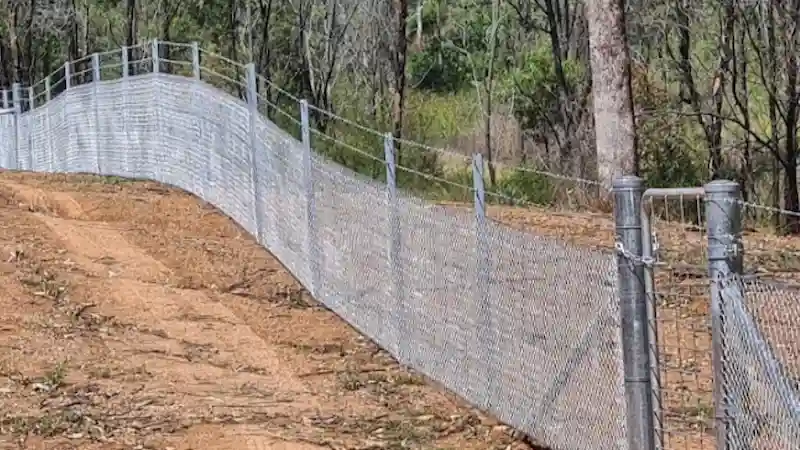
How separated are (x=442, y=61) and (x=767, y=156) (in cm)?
2229

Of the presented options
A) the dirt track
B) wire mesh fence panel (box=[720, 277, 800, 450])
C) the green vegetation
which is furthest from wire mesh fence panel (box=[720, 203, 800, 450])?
the green vegetation

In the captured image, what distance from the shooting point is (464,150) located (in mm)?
34844

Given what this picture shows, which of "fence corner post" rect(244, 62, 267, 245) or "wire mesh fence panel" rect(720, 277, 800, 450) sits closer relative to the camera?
"wire mesh fence panel" rect(720, 277, 800, 450)

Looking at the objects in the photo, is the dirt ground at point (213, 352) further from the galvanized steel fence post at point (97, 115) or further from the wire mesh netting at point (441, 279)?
the galvanized steel fence post at point (97, 115)

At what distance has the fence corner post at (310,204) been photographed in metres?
8.85

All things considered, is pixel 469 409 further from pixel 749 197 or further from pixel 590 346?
pixel 749 197

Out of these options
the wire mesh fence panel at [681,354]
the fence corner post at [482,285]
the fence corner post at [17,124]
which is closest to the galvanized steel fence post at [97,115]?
the fence corner post at [17,124]

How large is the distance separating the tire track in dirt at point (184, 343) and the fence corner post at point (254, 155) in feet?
3.77

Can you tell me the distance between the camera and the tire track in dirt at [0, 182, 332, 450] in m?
6.82

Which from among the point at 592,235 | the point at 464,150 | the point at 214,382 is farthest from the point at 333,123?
the point at 214,382

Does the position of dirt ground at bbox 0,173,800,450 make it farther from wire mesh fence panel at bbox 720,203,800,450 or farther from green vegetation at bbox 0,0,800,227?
green vegetation at bbox 0,0,800,227

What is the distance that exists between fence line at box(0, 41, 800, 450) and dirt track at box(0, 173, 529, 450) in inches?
11.4

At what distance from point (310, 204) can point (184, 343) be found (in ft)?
5.14

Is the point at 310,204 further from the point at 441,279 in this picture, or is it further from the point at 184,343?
the point at 441,279
